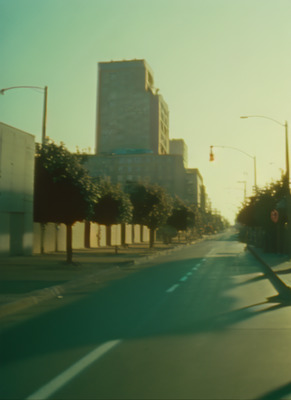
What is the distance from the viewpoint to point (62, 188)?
21.8 m

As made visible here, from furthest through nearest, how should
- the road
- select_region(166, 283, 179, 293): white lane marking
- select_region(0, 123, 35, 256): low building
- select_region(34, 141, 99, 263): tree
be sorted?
select_region(0, 123, 35, 256): low building
select_region(34, 141, 99, 263): tree
select_region(166, 283, 179, 293): white lane marking
the road

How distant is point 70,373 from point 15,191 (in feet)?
73.6

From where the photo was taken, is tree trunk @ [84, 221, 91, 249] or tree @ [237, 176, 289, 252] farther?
tree trunk @ [84, 221, 91, 249]

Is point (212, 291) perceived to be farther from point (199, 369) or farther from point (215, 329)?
point (199, 369)

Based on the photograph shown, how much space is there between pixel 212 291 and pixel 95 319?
5.43 m

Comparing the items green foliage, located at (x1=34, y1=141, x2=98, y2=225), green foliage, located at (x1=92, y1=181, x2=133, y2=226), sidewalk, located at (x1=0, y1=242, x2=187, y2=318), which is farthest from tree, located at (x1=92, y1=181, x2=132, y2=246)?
green foliage, located at (x1=34, y1=141, x2=98, y2=225)

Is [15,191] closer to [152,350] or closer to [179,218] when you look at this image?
[152,350]

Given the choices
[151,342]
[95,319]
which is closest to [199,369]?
[151,342]

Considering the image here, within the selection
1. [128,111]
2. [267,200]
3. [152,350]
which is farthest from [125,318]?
[128,111]

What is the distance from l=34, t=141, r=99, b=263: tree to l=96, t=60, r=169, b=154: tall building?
128m

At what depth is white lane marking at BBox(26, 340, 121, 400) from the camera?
16.7 ft

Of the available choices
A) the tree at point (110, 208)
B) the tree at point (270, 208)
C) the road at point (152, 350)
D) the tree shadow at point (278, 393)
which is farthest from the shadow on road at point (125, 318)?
the tree at point (270, 208)

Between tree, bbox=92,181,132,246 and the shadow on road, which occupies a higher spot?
tree, bbox=92,181,132,246

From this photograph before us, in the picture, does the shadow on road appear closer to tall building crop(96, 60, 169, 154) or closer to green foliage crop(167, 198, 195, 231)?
green foliage crop(167, 198, 195, 231)
